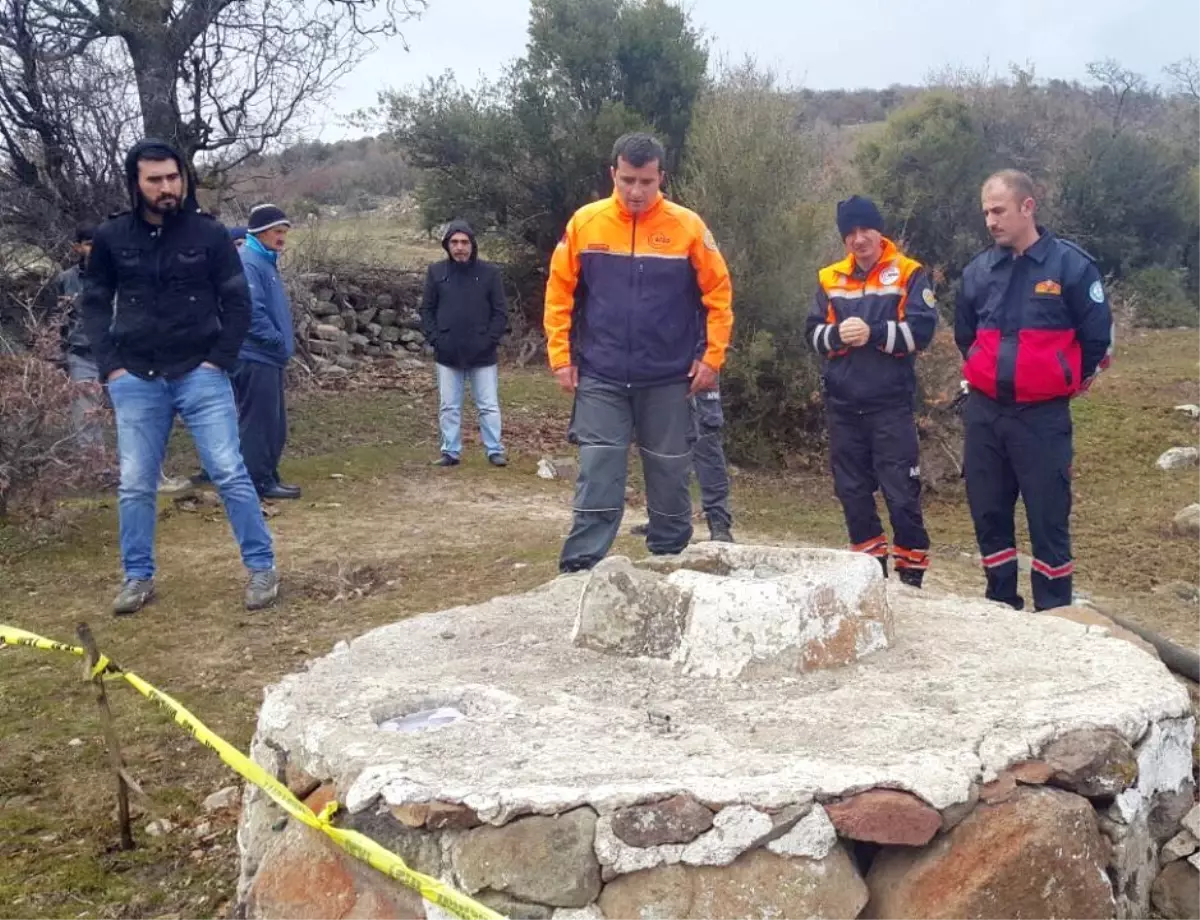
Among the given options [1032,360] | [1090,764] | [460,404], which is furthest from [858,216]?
[460,404]

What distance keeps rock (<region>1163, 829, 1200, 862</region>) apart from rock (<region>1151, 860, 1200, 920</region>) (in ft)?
0.06

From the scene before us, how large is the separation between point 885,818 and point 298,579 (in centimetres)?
382

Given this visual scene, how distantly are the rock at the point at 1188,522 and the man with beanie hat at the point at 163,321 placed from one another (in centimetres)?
599

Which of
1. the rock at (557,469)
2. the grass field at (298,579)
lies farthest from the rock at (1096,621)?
the rock at (557,469)

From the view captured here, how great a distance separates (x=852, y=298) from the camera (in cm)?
500

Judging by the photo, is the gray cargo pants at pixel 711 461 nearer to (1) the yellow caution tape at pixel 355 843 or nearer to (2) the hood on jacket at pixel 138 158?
(2) the hood on jacket at pixel 138 158

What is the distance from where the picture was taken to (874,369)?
4918 millimetres

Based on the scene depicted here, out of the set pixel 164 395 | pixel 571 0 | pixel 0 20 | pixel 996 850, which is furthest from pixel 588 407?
pixel 571 0

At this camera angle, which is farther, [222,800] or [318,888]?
[222,800]

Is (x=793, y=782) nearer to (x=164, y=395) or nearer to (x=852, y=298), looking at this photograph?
(x=852, y=298)

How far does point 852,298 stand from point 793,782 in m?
2.91

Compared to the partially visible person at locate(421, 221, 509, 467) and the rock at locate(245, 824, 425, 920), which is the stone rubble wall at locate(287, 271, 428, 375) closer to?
the partially visible person at locate(421, 221, 509, 467)

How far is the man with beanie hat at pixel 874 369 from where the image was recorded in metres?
4.86

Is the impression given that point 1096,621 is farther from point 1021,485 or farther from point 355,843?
point 355,843
